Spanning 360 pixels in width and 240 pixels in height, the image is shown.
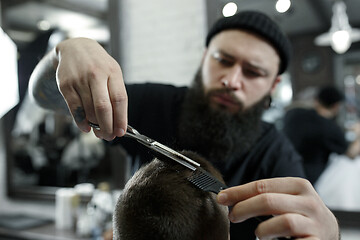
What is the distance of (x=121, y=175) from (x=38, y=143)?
89cm

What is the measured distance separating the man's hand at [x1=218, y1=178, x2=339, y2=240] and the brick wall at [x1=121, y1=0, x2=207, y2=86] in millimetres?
1554

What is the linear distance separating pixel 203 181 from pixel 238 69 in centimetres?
70

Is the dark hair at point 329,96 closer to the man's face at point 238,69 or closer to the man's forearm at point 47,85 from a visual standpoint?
the man's face at point 238,69

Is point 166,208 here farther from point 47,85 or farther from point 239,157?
point 239,157

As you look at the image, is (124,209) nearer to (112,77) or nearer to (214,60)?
(112,77)

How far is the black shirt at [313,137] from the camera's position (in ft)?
6.53

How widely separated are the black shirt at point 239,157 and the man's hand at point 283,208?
36cm

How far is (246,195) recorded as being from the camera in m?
0.62

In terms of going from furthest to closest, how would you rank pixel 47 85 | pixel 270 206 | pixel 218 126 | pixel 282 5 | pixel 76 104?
1. pixel 282 5
2. pixel 218 126
3. pixel 47 85
4. pixel 76 104
5. pixel 270 206

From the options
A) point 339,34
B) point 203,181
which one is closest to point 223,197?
point 203,181

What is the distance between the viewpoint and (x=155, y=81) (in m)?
2.23

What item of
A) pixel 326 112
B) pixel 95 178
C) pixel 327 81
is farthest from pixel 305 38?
pixel 95 178

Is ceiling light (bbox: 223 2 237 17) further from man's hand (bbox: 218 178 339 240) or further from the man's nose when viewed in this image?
man's hand (bbox: 218 178 339 240)

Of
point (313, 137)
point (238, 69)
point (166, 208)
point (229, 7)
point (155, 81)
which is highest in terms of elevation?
point (229, 7)
